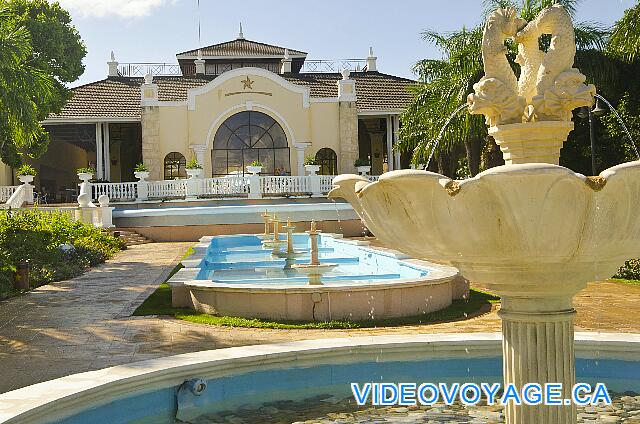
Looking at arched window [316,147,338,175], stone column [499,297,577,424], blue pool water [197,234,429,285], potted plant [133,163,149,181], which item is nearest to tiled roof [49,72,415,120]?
arched window [316,147,338,175]

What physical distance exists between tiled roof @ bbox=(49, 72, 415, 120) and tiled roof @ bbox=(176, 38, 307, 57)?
8.19 ft

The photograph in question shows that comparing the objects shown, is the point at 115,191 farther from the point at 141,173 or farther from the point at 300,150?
the point at 300,150

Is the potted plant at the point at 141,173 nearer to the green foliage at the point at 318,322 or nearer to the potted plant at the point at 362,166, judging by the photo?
the potted plant at the point at 362,166

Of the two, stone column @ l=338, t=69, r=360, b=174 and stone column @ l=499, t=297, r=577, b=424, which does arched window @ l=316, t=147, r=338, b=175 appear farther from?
stone column @ l=499, t=297, r=577, b=424

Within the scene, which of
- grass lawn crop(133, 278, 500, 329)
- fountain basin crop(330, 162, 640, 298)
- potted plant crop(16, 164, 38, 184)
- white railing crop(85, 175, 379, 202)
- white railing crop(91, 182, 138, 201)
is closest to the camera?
fountain basin crop(330, 162, 640, 298)

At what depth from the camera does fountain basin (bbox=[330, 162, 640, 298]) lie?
3.66m

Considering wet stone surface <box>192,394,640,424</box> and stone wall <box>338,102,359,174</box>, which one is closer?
wet stone surface <box>192,394,640,424</box>

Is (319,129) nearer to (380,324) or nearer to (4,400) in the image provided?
(380,324)

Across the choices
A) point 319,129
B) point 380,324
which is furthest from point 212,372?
point 319,129

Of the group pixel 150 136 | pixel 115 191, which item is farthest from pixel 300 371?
pixel 150 136

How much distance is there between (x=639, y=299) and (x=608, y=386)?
18.5 ft

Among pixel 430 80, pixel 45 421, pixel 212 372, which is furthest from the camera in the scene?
pixel 430 80

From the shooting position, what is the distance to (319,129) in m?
34.9

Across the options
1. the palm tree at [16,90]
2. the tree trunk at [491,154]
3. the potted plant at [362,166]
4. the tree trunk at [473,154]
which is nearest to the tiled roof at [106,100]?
the potted plant at [362,166]
